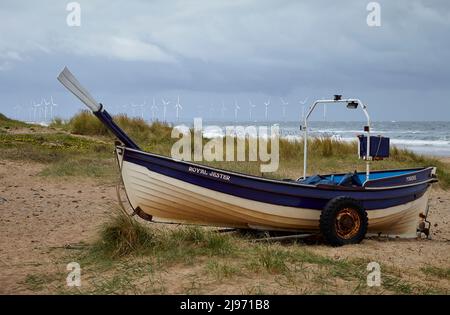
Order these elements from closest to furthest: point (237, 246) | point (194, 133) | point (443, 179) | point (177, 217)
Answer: point (237, 246)
point (177, 217)
point (443, 179)
point (194, 133)

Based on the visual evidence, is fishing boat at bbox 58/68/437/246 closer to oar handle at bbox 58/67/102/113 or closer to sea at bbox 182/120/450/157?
oar handle at bbox 58/67/102/113

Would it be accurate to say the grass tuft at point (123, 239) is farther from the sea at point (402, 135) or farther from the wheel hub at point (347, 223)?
the sea at point (402, 135)

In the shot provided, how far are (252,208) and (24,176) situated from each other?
8193mm

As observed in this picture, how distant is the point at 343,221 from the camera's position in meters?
7.59

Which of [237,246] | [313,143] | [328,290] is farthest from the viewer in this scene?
[313,143]

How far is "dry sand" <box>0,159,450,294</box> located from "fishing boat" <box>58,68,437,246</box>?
42 cm

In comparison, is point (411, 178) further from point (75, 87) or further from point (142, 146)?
point (142, 146)

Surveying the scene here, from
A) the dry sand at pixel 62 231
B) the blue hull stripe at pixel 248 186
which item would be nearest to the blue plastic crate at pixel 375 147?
the blue hull stripe at pixel 248 186

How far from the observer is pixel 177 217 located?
24.0 ft

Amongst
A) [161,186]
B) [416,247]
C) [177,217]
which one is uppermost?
[161,186]

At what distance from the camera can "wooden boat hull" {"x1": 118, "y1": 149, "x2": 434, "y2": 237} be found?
279 inches

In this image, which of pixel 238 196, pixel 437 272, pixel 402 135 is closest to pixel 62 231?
pixel 238 196
